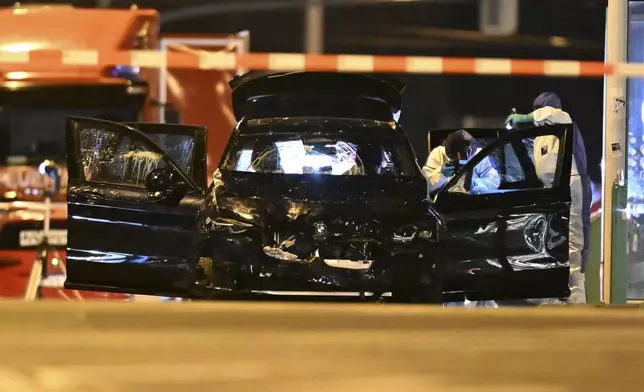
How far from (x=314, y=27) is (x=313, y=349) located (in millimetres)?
2868

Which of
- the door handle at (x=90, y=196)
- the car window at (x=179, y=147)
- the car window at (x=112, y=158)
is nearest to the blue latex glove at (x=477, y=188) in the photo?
the car window at (x=179, y=147)

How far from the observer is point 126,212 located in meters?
4.85

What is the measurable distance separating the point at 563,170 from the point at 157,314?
2.75 m

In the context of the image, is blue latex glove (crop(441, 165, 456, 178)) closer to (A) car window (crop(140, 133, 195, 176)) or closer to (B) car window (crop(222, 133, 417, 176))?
(B) car window (crop(222, 133, 417, 176))

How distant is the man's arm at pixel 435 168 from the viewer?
5422mm

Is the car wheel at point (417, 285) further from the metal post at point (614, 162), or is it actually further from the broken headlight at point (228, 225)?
the metal post at point (614, 162)

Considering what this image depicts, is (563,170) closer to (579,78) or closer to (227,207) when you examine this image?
(579,78)

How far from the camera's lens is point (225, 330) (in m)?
4.07

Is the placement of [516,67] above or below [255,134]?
above

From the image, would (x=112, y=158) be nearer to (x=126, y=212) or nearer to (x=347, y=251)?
(x=126, y=212)

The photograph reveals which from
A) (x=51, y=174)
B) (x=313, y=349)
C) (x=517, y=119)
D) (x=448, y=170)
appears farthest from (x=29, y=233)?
(x=517, y=119)

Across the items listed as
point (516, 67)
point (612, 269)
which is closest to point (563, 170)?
point (516, 67)

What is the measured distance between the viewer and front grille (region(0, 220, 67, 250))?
5.57 m

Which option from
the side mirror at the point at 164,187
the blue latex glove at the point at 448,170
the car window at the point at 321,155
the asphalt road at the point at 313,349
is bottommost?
the asphalt road at the point at 313,349
